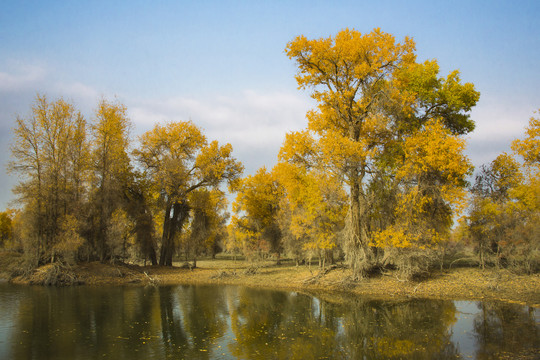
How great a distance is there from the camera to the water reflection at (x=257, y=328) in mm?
9625

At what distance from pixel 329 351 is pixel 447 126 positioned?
776 inches

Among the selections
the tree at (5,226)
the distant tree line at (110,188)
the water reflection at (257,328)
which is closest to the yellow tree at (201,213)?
the distant tree line at (110,188)

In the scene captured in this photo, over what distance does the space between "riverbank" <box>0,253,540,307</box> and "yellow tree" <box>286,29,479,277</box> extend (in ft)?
5.73

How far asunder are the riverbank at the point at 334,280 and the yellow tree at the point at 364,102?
175cm

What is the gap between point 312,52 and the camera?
22.0m

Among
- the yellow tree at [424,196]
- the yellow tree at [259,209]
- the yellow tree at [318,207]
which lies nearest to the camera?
the yellow tree at [424,196]

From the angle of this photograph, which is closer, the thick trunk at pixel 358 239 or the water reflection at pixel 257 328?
the water reflection at pixel 257 328

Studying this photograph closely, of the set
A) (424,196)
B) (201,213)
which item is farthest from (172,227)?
(424,196)

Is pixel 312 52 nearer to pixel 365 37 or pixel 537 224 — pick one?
pixel 365 37

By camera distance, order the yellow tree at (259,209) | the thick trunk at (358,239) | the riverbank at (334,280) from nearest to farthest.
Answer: the riverbank at (334,280) → the thick trunk at (358,239) → the yellow tree at (259,209)

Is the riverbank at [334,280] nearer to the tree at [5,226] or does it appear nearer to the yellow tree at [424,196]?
the yellow tree at [424,196]

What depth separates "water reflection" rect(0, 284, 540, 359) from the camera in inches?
379

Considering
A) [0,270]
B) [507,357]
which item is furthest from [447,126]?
[0,270]

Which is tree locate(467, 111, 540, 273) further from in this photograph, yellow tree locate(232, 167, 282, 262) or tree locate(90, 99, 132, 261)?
tree locate(90, 99, 132, 261)
